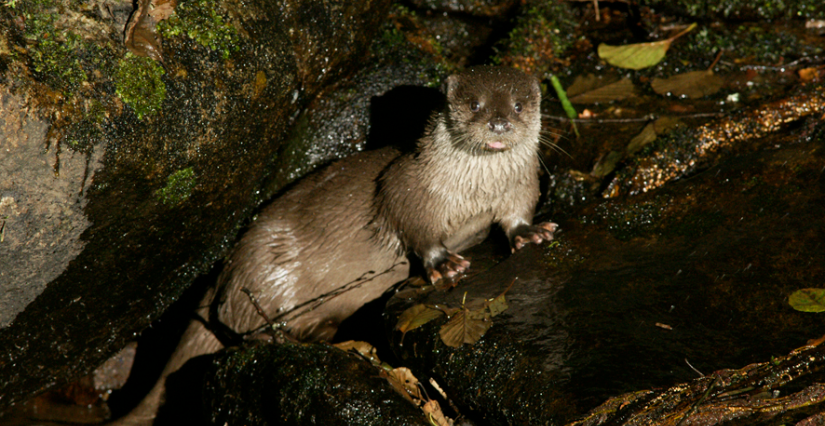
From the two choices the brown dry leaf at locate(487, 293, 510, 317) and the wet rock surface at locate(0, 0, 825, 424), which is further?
the brown dry leaf at locate(487, 293, 510, 317)

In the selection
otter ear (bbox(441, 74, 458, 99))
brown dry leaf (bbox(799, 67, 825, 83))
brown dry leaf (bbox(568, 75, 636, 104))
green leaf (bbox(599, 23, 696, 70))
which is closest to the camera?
otter ear (bbox(441, 74, 458, 99))

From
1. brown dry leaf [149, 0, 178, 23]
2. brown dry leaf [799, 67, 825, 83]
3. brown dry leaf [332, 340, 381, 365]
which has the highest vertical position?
brown dry leaf [149, 0, 178, 23]

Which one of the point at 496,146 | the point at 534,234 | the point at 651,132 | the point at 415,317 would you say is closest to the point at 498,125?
the point at 496,146

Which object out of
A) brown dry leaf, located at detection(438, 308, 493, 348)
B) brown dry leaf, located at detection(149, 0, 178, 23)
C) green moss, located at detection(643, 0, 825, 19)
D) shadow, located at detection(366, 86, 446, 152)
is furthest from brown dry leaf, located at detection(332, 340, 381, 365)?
green moss, located at detection(643, 0, 825, 19)

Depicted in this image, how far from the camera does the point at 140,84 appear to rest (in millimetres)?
2361

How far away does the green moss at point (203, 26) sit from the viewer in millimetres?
2475

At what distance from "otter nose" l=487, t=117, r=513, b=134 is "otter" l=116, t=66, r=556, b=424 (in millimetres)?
185

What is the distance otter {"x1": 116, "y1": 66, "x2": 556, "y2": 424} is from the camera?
296cm

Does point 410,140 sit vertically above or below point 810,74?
above

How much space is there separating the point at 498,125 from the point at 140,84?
4.72ft

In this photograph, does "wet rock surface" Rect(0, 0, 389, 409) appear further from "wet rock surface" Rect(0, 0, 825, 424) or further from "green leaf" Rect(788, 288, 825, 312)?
"green leaf" Rect(788, 288, 825, 312)

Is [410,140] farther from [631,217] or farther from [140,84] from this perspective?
[140,84]

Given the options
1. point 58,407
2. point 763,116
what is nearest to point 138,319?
point 58,407

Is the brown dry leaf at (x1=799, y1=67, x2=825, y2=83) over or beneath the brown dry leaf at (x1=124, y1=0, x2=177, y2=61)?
beneath
